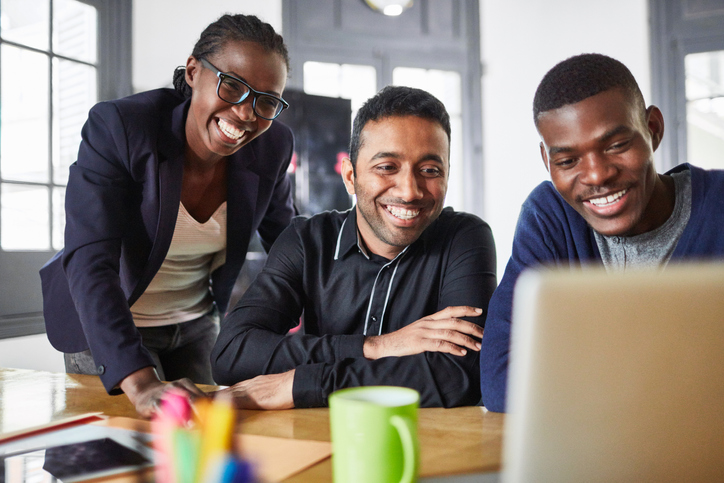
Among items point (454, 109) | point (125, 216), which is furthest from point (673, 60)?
point (125, 216)

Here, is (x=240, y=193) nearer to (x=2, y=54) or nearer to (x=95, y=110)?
(x=95, y=110)

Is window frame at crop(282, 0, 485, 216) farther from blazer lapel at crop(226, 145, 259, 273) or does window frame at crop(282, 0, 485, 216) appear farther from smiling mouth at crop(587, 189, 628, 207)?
smiling mouth at crop(587, 189, 628, 207)

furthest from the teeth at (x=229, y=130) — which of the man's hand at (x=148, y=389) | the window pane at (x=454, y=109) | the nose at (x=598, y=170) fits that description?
the window pane at (x=454, y=109)

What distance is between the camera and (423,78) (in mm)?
4355

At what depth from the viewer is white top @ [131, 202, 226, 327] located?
5.40 ft

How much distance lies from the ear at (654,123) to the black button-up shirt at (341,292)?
0.49 metres

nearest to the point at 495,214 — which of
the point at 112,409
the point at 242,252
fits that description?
the point at 242,252

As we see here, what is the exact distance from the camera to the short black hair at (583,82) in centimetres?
109

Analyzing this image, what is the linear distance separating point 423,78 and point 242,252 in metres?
3.03

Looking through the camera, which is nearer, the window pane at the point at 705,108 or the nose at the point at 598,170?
the nose at the point at 598,170

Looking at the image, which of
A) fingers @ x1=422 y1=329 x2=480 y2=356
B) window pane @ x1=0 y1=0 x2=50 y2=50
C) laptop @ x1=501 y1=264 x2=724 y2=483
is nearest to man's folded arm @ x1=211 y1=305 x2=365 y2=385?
A: fingers @ x1=422 y1=329 x2=480 y2=356

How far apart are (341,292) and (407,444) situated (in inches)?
39.1

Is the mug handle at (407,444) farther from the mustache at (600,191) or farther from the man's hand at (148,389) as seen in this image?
the mustache at (600,191)

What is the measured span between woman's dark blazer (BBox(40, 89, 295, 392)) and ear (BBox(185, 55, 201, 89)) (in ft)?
0.21
